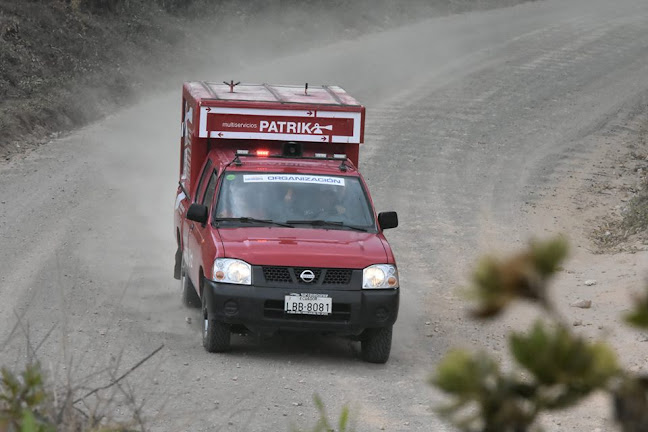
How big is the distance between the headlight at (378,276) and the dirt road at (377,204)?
80cm

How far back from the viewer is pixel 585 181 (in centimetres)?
2053

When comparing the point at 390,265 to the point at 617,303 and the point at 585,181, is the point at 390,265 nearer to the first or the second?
the point at 617,303

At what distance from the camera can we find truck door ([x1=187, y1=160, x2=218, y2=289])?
35.1 feet

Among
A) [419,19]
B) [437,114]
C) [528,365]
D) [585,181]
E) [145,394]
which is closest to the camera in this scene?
[528,365]

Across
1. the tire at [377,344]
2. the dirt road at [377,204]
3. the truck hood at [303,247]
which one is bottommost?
A: the dirt road at [377,204]

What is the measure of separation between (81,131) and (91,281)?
10410mm

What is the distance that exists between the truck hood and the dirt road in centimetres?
98

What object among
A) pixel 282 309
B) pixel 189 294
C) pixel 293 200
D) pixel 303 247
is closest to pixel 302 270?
pixel 303 247

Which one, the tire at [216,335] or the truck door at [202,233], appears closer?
the tire at [216,335]

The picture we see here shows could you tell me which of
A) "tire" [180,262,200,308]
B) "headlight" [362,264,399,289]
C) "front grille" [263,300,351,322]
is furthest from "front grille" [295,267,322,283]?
"tire" [180,262,200,308]

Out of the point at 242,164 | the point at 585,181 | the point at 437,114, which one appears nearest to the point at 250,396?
the point at 242,164

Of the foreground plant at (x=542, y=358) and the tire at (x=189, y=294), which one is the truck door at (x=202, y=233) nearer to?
the tire at (x=189, y=294)

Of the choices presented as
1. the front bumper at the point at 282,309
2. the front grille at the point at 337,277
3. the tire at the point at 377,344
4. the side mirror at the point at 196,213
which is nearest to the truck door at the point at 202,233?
the side mirror at the point at 196,213

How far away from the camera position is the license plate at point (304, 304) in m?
10.0
